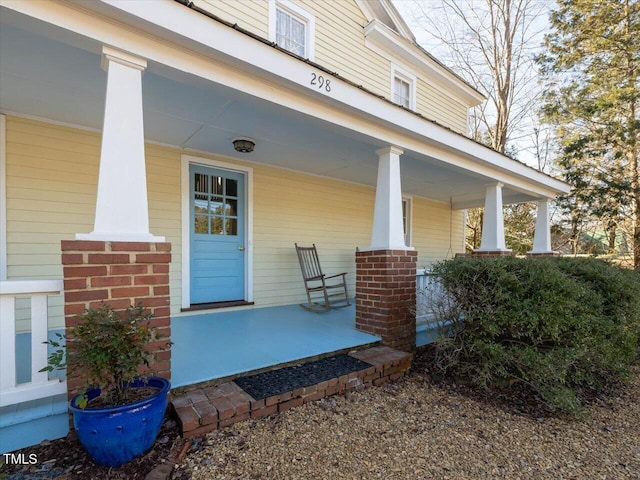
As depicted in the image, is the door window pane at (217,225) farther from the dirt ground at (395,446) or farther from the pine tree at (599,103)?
the pine tree at (599,103)

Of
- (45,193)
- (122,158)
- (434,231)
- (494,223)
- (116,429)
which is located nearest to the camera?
(116,429)

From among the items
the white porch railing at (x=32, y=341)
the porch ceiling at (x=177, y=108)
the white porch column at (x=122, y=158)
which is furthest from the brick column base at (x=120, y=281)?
the porch ceiling at (x=177, y=108)

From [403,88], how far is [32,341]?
665 cm

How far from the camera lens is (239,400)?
209cm

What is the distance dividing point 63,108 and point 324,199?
3520mm

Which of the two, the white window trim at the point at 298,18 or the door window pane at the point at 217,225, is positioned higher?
the white window trim at the point at 298,18

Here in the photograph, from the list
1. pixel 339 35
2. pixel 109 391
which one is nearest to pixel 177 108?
pixel 109 391

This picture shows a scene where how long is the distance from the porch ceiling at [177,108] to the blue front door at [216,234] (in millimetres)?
389

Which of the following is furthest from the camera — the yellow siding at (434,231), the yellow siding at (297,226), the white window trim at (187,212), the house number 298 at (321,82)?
the yellow siding at (434,231)

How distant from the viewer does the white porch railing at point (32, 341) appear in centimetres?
177

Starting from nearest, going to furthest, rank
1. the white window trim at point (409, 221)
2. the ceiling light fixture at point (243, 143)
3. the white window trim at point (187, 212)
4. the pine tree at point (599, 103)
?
the ceiling light fixture at point (243, 143) < the white window trim at point (187, 212) < the white window trim at point (409, 221) < the pine tree at point (599, 103)

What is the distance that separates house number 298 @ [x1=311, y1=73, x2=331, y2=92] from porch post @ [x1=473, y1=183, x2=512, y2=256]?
11.5ft

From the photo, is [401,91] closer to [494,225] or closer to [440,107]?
[440,107]

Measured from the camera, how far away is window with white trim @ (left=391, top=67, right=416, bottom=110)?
614 cm
